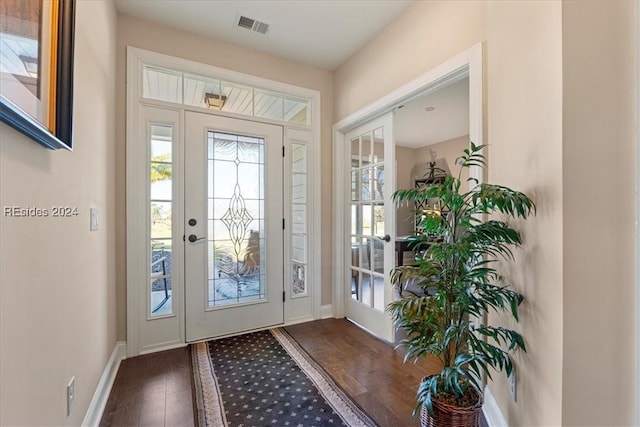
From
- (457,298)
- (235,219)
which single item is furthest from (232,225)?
(457,298)

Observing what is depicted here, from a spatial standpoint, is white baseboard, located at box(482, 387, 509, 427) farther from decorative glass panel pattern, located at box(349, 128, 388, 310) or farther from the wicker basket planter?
decorative glass panel pattern, located at box(349, 128, 388, 310)

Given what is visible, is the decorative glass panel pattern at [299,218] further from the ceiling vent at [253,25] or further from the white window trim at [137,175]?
the ceiling vent at [253,25]

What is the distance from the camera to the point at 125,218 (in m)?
2.35

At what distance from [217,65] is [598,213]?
114 inches

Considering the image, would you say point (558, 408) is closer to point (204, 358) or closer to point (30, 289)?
point (30, 289)

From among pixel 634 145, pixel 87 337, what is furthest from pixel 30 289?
pixel 634 145

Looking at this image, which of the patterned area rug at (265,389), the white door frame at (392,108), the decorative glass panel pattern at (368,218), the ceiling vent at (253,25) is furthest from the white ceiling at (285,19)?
the patterned area rug at (265,389)

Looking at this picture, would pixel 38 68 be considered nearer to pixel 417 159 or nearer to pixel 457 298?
pixel 457 298

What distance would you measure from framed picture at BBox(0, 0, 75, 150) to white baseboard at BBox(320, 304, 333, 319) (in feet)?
8.75

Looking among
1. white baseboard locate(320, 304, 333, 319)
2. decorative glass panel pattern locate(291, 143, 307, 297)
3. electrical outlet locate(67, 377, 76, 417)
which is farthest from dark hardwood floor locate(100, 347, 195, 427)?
white baseboard locate(320, 304, 333, 319)

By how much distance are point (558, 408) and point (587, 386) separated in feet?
0.46

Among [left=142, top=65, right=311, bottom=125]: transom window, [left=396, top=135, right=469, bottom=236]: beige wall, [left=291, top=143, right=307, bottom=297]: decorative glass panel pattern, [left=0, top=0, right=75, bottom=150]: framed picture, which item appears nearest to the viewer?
[left=0, top=0, right=75, bottom=150]: framed picture

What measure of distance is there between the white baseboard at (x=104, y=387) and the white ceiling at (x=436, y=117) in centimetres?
335

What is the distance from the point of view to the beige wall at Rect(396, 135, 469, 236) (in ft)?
18.8
